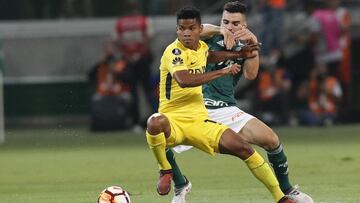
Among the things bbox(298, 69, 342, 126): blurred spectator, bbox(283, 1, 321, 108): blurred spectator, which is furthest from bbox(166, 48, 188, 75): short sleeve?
bbox(283, 1, 321, 108): blurred spectator

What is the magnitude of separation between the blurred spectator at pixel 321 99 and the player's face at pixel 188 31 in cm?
1351

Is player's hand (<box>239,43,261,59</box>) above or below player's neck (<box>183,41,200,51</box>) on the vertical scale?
below

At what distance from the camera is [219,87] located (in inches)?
471

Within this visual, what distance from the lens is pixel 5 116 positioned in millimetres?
26750

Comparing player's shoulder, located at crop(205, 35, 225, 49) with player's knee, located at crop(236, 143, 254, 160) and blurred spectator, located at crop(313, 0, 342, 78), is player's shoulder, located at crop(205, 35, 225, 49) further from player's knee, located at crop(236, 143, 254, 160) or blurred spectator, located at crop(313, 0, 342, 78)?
blurred spectator, located at crop(313, 0, 342, 78)

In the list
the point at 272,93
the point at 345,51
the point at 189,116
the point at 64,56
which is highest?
the point at 189,116

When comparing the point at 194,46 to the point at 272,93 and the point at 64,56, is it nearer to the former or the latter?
the point at 272,93

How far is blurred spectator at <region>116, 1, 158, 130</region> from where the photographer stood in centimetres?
2433

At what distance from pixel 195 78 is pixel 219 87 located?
3.89 ft

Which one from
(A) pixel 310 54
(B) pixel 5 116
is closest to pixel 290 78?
(A) pixel 310 54

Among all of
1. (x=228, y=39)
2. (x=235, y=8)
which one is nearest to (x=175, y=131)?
(x=228, y=39)

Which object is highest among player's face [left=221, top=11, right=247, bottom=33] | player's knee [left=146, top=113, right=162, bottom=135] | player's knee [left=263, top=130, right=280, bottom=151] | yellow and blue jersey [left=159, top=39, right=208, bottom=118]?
player's face [left=221, top=11, right=247, bottom=33]

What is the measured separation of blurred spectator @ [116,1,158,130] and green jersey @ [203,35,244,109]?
40.1 feet

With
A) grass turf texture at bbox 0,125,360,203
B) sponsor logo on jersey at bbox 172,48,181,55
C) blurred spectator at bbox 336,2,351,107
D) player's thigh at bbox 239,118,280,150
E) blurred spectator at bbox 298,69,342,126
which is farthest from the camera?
blurred spectator at bbox 336,2,351,107
